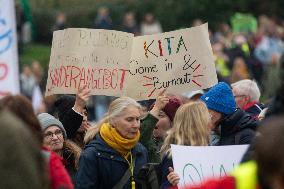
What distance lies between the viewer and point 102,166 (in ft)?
25.4

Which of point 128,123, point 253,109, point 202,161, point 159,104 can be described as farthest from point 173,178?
point 253,109

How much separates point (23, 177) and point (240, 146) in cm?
279

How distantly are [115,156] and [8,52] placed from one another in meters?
1.65

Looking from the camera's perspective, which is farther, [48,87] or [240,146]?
[48,87]

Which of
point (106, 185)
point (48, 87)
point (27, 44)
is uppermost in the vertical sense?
point (27, 44)

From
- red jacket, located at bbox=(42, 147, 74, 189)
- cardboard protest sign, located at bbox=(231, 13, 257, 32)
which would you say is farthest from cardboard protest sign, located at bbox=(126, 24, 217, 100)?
cardboard protest sign, located at bbox=(231, 13, 257, 32)

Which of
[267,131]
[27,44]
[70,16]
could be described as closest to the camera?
[267,131]

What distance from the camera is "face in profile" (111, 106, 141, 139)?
7762mm

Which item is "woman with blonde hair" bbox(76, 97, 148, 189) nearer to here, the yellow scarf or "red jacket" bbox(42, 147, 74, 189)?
the yellow scarf

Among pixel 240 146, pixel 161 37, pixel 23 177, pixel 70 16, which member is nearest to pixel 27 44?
pixel 70 16

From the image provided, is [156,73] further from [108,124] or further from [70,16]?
[70,16]

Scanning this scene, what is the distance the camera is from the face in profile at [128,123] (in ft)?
25.5

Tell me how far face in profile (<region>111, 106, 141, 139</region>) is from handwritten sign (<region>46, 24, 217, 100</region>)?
3.74 feet

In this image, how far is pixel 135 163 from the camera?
25.6 feet
